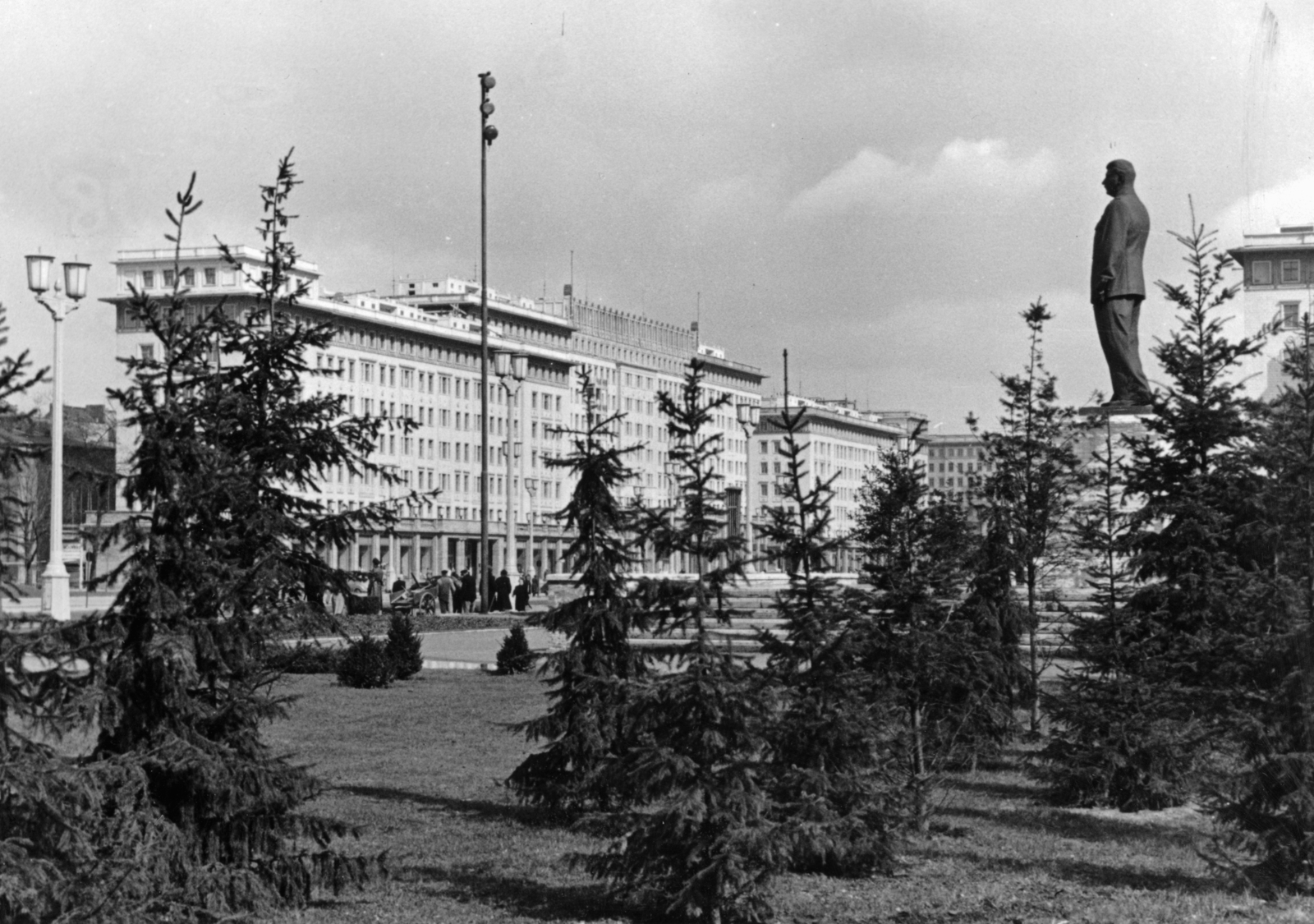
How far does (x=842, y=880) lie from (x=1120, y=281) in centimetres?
2423

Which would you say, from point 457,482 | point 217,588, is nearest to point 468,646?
point 217,588

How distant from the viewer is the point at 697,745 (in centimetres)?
887

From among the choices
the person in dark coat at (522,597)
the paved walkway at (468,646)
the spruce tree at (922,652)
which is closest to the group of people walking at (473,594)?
the person in dark coat at (522,597)

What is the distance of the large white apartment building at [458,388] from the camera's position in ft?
326

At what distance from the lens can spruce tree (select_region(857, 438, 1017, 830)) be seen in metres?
11.7

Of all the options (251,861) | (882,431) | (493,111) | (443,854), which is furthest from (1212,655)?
(882,431)

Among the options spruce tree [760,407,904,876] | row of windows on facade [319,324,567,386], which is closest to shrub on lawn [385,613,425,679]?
spruce tree [760,407,904,876]

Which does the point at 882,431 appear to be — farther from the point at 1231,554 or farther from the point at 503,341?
the point at 1231,554

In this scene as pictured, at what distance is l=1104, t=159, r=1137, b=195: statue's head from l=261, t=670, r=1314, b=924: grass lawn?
19.4 metres

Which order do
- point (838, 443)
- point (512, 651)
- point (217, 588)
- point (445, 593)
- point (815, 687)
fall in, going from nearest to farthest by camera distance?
1. point (217, 588)
2. point (815, 687)
3. point (512, 651)
4. point (445, 593)
5. point (838, 443)

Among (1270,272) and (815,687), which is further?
(1270,272)

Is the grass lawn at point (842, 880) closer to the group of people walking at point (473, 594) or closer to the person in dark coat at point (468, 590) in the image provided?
the group of people walking at point (473, 594)

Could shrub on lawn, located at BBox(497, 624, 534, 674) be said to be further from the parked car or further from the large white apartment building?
the large white apartment building

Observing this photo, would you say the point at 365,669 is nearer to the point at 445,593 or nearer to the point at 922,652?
the point at 922,652
